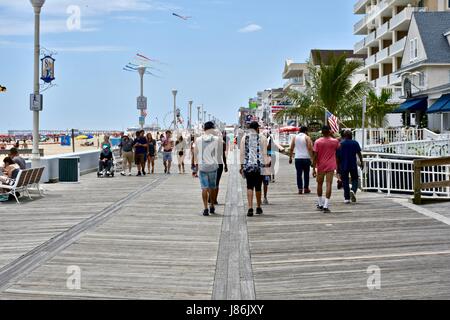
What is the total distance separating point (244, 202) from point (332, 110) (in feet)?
92.1

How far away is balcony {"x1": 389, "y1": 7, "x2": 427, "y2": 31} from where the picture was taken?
171 ft

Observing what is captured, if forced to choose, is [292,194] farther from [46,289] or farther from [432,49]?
[432,49]

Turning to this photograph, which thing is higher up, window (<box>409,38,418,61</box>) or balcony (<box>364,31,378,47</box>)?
balcony (<box>364,31,378,47</box>)

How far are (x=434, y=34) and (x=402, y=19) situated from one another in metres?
13.6

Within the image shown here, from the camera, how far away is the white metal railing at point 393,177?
56.8ft

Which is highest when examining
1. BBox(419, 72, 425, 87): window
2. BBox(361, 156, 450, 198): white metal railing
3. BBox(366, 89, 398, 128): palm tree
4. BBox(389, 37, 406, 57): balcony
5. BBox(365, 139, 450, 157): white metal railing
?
BBox(389, 37, 406, 57): balcony

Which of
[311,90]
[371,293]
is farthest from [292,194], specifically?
[311,90]

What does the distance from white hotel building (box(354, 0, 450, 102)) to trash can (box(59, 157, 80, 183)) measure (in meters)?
30.1

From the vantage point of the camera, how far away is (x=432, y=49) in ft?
129

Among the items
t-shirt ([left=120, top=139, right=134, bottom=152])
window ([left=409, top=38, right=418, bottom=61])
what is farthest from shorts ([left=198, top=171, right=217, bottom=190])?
window ([left=409, top=38, right=418, bottom=61])

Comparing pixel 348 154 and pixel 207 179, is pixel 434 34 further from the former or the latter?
pixel 207 179

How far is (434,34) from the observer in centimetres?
4019

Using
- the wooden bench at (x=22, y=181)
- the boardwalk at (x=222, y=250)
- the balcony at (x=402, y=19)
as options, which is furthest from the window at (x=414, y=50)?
the wooden bench at (x=22, y=181)

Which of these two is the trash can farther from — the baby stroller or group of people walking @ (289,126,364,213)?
group of people walking @ (289,126,364,213)
